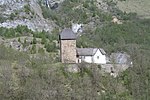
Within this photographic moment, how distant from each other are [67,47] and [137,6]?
104387mm

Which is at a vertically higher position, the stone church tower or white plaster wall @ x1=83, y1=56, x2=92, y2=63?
the stone church tower

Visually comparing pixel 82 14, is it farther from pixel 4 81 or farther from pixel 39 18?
pixel 4 81

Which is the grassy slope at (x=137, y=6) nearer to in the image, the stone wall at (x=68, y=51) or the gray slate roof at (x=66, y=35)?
the gray slate roof at (x=66, y=35)

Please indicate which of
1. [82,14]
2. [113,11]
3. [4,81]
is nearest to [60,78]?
[4,81]

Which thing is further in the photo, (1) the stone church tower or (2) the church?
(2) the church

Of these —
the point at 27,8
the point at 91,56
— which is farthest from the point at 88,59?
the point at 27,8

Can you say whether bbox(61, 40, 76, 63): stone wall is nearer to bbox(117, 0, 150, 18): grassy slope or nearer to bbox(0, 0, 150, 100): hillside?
bbox(0, 0, 150, 100): hillside

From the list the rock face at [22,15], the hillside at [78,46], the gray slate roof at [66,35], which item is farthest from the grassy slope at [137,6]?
the gray slate roof at [66,35]

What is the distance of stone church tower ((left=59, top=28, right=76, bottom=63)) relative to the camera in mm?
67250

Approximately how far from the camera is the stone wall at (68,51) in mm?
67250

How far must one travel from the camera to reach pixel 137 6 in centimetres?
16812

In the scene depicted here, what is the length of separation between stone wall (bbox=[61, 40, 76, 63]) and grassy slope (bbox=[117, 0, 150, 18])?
3430 inches

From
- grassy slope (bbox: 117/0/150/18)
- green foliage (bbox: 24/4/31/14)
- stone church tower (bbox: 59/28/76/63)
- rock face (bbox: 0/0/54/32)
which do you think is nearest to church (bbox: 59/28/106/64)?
stone church tower (bbox: 59/28/76/63)

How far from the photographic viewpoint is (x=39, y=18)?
369ft
